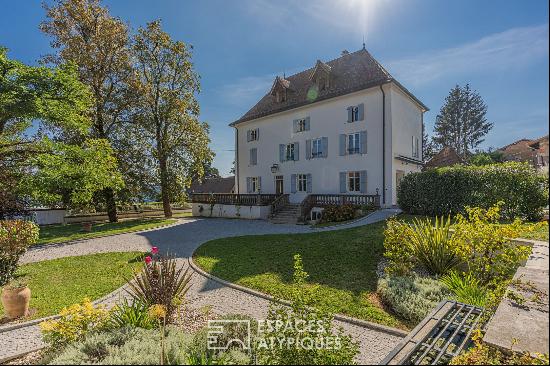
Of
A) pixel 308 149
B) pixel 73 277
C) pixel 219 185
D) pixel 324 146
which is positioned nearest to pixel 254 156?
pixel 308 149

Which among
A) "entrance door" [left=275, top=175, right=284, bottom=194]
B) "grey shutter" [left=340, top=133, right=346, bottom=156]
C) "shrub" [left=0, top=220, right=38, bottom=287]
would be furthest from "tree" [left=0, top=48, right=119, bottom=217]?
"grey shutter" [left=340, top=133, right=346, bottom=156]

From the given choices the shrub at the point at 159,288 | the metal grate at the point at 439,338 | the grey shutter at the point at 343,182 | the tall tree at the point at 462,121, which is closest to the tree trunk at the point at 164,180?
the grey shutter at the point at 343,182

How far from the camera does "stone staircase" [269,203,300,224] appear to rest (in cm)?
1973

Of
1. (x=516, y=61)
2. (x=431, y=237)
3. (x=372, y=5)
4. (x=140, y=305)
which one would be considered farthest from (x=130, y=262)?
(x=516, y=61)

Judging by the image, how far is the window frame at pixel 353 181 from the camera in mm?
20844

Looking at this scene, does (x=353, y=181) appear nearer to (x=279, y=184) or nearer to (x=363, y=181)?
(x=363, y=181)

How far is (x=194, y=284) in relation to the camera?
25.9 feet

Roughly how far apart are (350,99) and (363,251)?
14973mm

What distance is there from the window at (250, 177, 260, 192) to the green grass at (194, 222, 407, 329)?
49.2 feet

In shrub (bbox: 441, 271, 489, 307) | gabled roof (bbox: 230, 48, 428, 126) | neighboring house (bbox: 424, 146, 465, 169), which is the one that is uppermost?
gabled roof (bbox: 230, 48, 428, 126)

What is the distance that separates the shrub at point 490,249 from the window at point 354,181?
47.1ft

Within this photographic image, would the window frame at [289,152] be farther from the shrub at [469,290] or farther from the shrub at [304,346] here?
the shrub at [304,346]

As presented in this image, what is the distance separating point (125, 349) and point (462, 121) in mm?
55888

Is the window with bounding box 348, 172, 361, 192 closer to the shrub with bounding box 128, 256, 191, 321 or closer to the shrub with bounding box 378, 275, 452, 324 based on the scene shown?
the shrub with bounding box 378, 275, 452, 324
